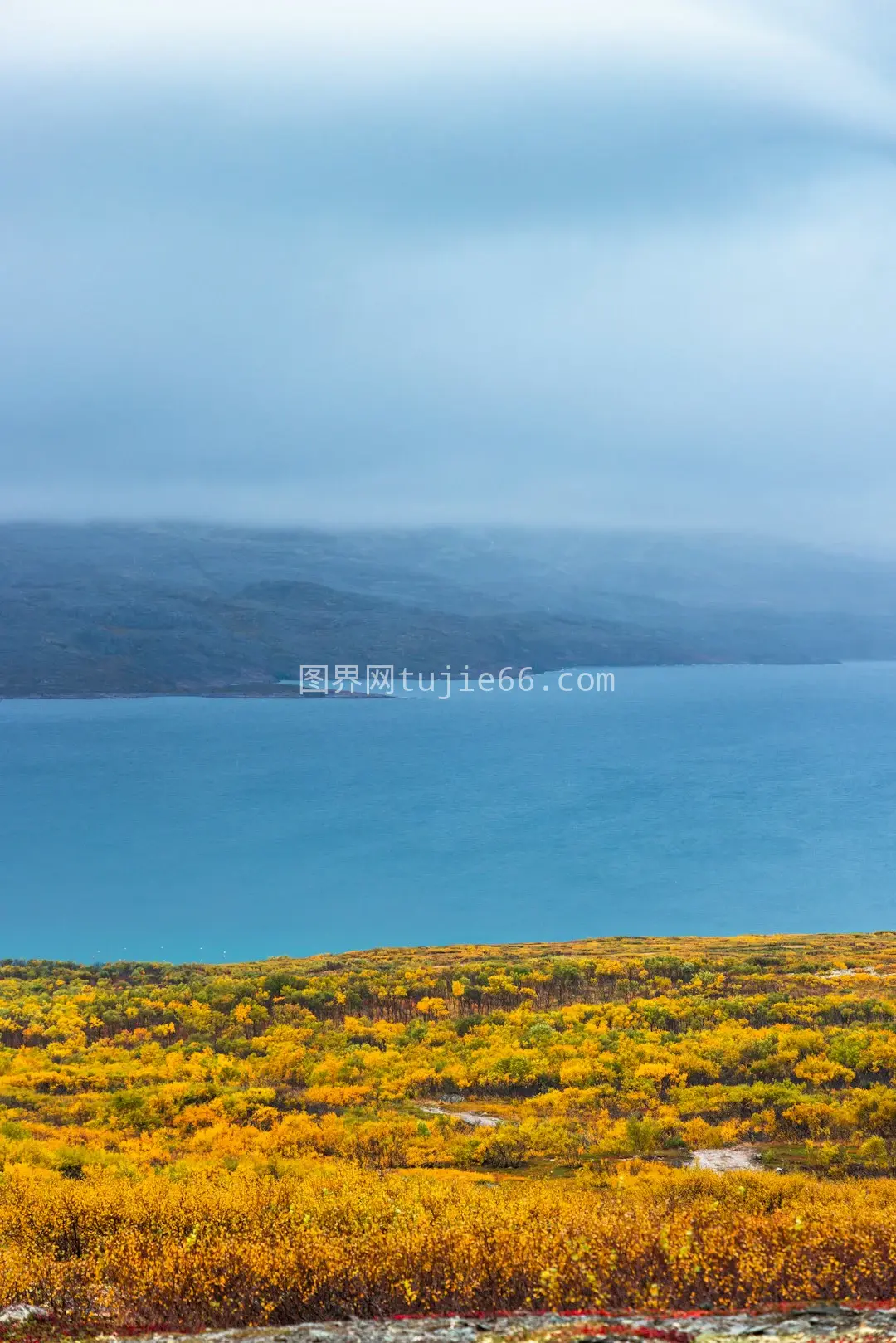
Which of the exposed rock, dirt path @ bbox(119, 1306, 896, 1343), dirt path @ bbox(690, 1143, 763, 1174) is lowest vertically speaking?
dirt path @ bbox(690, 1143, 763, 1174)

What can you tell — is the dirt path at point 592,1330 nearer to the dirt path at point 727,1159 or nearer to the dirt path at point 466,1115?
the dirt path at point 727,1159

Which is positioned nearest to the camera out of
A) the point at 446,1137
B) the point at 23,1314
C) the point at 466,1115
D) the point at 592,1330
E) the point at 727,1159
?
the point at 592,1330

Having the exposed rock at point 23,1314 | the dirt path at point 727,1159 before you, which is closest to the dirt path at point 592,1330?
the exposed rock at point 23,1314

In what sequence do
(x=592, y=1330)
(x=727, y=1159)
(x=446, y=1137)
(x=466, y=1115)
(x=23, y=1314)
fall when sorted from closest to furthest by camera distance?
(x=592, y=1330) → (x=23, y=1314) → (x=727, y=1159) → (x=446, y=1137) → (x=466, y=1115)

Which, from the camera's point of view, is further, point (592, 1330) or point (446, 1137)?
point (446, 1137)

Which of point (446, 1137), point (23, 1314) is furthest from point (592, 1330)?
point (446, 1137)

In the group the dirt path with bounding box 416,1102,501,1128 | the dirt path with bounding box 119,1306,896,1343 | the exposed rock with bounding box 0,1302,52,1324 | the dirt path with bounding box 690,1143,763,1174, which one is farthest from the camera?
the dirt path with bounding box 416,1102,501,1128

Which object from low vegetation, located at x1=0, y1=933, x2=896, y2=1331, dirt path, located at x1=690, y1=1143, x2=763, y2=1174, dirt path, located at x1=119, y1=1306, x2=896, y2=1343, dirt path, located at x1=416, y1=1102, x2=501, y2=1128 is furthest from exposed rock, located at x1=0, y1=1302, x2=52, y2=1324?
dirt path, located at x1=416, y1=1102, x2=501, y2=1128

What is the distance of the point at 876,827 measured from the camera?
369 ft

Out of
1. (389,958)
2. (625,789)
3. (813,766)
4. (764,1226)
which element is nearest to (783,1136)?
(764,1226)

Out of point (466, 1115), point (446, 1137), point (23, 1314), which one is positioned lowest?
point (466, 1115)

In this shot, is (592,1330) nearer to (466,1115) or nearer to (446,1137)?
(446,1137)

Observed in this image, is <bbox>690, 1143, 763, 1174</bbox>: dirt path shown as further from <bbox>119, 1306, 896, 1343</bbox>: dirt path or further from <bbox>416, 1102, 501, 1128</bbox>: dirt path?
<bbox>119, 1306, 896, 1343</bbox>: dirt path

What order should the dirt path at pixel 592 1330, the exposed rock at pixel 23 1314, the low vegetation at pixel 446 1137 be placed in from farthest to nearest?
the low vegetation at pixel 446 1137 < the exposed rock at pixel 23 1314 < the dirt path at pixel 592 1330
